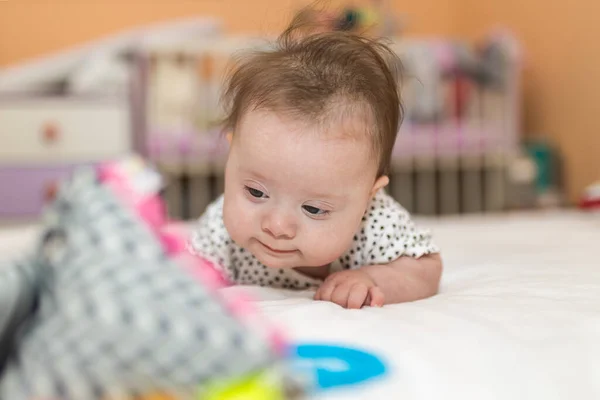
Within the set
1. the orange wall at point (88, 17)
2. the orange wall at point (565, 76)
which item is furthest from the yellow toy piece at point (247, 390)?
the orange wall at point (88, 17)

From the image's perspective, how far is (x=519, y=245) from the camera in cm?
141

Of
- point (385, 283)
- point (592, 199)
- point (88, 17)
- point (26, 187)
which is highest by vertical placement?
point (88, 17)

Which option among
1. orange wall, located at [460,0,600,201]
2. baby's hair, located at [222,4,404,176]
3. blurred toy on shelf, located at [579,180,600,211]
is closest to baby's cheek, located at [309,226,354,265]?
baby's hair, located at [222,4,404,176]

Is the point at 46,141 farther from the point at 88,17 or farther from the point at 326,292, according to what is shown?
the point at 326,292

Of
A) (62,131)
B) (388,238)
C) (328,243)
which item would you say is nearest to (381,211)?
(388,238)

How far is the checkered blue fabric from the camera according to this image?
424 millimetres

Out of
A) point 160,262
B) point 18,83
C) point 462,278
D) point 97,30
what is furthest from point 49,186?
point 160,262

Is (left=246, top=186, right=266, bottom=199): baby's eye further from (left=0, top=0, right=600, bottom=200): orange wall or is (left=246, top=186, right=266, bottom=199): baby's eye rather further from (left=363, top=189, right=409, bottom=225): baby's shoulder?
(left=0, top=0, right=600, bottom=200): orange wall

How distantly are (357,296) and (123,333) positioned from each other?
417mm

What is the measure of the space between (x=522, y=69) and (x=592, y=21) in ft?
1.98

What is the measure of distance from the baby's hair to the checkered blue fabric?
1.23 ft

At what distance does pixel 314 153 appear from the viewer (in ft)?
2.61

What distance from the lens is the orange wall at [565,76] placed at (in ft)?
9.43

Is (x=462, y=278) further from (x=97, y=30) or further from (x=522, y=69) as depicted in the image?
(x=97, y=30)
